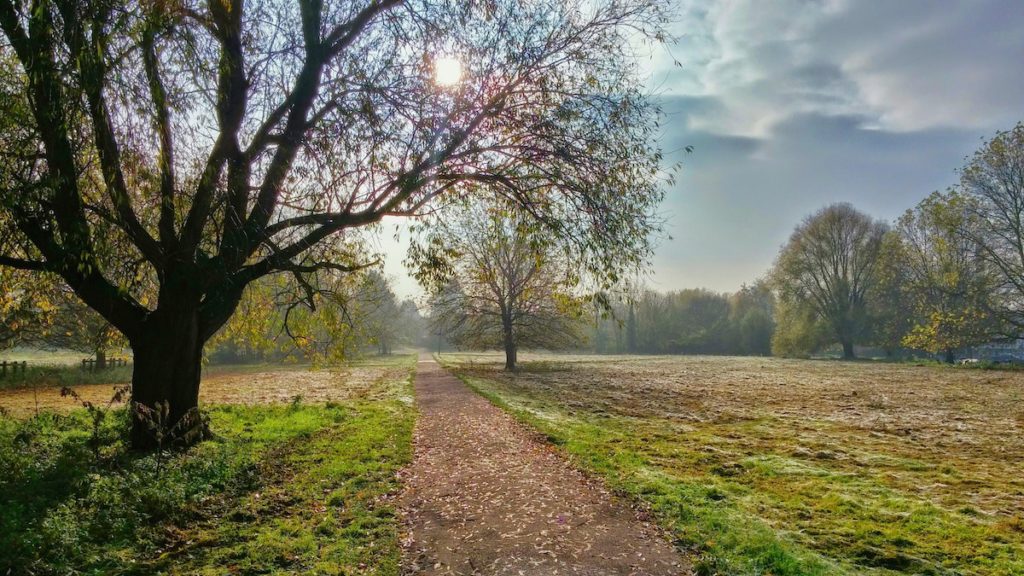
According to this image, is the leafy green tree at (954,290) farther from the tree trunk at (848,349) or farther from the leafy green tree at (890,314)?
the tree trunk at (848,349)

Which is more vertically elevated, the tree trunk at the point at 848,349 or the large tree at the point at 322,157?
the large tree at the point at 322,157

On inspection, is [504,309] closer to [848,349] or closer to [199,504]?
[199,504]

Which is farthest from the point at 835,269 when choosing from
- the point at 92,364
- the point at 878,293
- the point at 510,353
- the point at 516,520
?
the point at 92,364

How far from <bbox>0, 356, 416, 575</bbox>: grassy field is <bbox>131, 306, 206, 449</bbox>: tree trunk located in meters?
0.55

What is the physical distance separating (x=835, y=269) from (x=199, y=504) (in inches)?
2482

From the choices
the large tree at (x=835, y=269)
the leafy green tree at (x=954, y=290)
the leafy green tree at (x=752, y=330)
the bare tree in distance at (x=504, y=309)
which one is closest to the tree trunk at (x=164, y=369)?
the bare tree in distance at (x=504, y=309)

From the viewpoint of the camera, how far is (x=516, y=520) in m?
6.68

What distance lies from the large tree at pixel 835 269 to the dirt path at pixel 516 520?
5539 centimetres

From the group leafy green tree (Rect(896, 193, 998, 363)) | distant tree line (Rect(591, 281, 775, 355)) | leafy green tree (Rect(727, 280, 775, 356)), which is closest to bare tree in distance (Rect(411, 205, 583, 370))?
leafy green tree (Rect(896, 193, 998, 363))

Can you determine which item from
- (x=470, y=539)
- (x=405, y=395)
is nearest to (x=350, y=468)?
(x=470, y=539)

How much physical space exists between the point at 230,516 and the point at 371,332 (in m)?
7.92

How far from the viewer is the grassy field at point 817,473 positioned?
5605mm

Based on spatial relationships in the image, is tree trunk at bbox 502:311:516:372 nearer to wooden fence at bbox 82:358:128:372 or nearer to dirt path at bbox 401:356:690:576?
dirt path at bbox 401:356:690:576

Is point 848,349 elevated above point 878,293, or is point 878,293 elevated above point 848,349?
point 878,293
